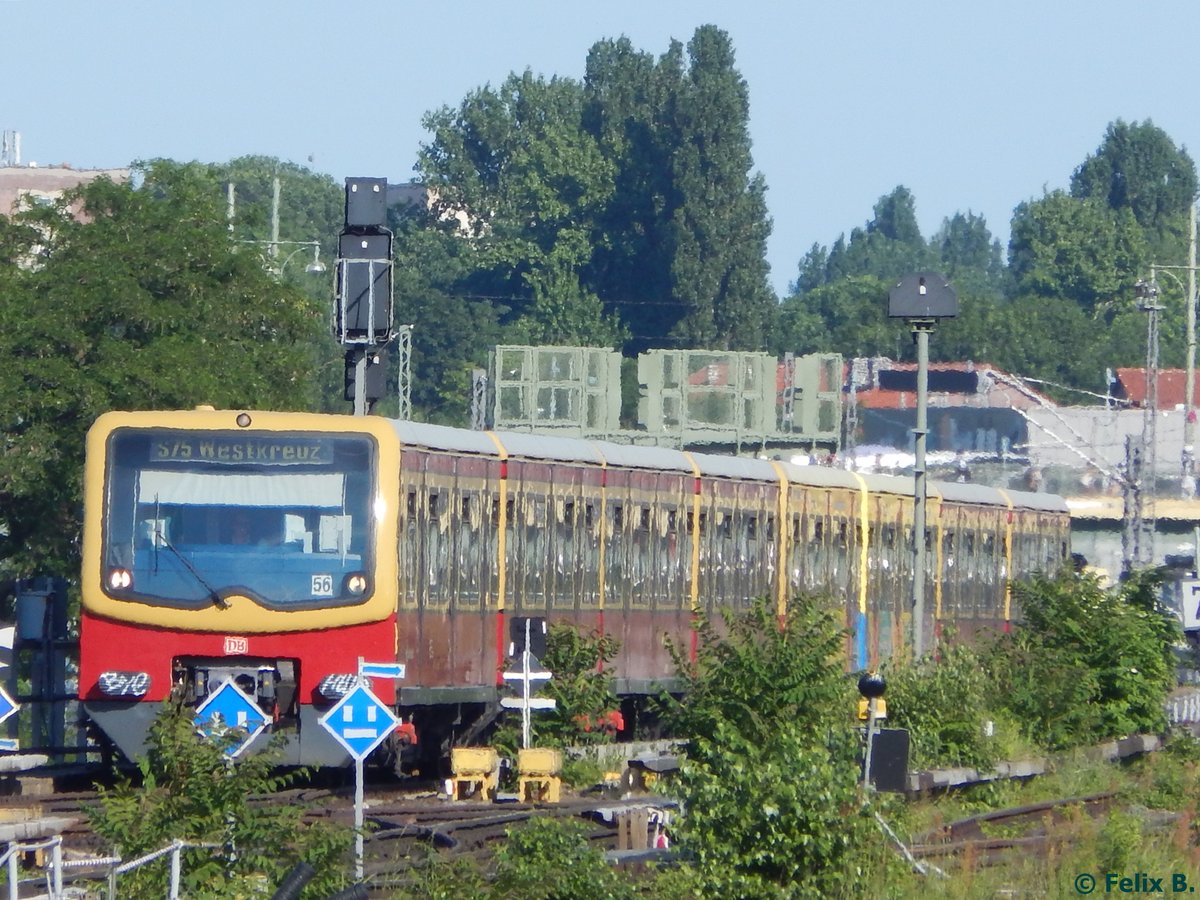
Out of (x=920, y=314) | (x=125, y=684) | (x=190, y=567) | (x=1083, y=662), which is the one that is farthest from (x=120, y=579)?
(x=1083, y=662)

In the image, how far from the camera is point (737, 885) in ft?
40.4

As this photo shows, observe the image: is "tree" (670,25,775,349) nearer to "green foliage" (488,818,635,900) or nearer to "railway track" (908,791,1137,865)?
"railway track" (908,791,1137,865)

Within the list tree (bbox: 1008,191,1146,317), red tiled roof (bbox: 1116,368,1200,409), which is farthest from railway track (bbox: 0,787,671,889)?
tree (bbox: 1008,191,1146,317)

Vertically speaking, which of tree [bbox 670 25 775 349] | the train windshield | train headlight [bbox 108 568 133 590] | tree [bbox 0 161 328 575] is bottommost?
train headlight [bbox 108 568 133 590]

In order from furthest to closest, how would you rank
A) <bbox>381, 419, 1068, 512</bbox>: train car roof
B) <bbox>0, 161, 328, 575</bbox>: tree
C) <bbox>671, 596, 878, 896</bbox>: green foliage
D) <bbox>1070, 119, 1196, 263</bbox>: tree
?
<bbox>1070, 119, 1196, 263</bbox>: tree → <bbox>0, 161, 328, 575</bbox>: tree → <bbox>381, 419, 1068, 512</bbox>: train car roof → <bbox>671, 596, 878, 896</bbox>: green foliage

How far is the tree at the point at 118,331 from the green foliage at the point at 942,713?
1249cm

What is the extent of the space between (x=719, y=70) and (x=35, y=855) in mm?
73872

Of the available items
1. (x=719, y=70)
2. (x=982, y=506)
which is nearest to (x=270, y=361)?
(x=982, y=506)

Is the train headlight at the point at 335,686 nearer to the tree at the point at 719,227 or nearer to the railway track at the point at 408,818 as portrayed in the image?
the railway track at the point at 408,818

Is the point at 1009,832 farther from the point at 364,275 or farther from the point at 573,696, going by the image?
the point at 364,275

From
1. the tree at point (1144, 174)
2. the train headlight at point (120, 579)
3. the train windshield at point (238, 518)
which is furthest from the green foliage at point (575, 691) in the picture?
the tree at point (1144, 174)

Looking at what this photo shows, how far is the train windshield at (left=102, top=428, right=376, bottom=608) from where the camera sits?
679 inches

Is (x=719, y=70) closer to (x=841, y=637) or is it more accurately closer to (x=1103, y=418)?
(x=1103, y=418)

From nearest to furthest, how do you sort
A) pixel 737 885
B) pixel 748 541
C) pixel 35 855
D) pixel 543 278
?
pixel 737 885
pixel 35 855
pixel 748 541
pixel 543 278
